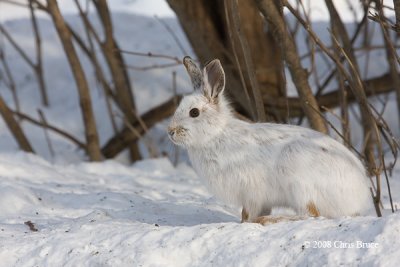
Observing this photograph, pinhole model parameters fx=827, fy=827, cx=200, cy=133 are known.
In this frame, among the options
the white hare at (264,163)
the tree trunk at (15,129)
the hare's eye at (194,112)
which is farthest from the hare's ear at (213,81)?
the tree trunk at (15,129)

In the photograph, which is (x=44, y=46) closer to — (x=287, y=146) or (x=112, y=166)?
(x=112, y=166)

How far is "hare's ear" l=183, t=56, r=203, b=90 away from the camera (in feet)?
13.3

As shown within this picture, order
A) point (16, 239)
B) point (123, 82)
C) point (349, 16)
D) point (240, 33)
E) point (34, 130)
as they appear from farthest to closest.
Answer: point (349, 16), point (34, 130), point (123, 82), point (240, 33), point (16, 239)

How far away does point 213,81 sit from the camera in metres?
4.04

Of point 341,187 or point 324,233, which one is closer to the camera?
point 324,233

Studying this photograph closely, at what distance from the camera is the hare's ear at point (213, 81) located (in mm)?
3988

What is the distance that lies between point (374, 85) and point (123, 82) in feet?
7.35

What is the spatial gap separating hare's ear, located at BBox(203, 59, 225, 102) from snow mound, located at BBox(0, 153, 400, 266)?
2.16 ft

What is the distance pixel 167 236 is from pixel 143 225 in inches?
14.3

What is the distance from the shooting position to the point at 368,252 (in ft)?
9.69

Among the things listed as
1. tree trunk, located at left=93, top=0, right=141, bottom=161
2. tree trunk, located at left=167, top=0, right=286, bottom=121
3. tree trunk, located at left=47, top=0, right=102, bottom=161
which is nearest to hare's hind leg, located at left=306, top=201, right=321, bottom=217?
tree trunk, located at left=167, top=0, right=286, bottom=121

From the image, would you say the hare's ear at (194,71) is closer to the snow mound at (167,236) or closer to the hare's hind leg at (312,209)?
the snow mound at (167,236)

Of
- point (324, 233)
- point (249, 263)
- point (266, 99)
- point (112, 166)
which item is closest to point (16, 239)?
point (249, 263)

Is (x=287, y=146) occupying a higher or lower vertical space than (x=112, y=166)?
higher
